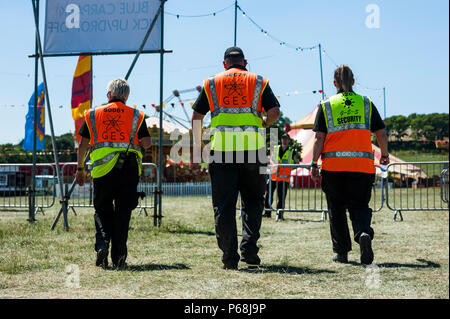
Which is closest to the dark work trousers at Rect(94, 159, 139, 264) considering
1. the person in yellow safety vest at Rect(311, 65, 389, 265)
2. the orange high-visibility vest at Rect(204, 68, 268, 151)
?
the orange high-visibility vest at Rect(204, 68, 268, 151)

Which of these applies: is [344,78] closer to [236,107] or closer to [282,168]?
[236,107]

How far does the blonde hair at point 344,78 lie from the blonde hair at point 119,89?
2156 millimetres

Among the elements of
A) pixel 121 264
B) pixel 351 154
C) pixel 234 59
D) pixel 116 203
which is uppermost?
pixel 234 59

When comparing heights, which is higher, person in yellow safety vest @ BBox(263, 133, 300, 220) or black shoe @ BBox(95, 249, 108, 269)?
person in yellow safety vest @ BBox(263, 133, 300, 220)

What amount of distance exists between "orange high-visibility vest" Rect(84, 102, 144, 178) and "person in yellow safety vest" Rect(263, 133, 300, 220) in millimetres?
6223

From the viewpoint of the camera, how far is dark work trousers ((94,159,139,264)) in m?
5.12

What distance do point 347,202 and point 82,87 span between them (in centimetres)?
1184

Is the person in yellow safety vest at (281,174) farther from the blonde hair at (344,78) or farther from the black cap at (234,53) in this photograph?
the black cap at (234,53)

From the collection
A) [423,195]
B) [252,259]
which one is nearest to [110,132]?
[252,259]

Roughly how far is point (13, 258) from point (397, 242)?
475cm

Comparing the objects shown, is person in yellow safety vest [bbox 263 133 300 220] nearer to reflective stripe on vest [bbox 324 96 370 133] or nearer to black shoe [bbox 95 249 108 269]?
reflective stripe on vest [bbox 324 96 370 133]

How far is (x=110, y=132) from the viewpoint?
5.21m

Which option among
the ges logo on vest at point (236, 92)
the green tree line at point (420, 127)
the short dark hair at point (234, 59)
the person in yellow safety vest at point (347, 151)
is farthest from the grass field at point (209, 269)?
the green tree line at point (420, 127)
